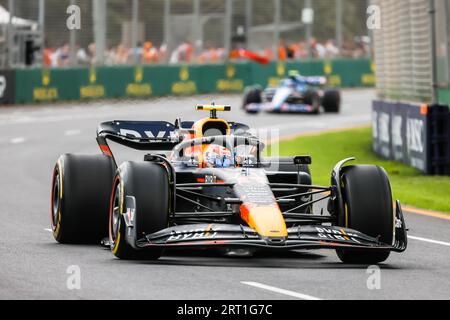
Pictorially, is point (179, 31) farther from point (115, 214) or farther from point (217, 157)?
point (115, 214)

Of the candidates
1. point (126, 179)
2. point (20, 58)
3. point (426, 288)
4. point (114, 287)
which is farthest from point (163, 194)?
point (20, 58)

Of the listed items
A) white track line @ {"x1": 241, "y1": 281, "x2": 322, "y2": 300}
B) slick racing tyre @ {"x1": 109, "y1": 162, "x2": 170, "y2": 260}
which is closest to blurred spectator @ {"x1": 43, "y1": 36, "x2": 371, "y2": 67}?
slick racing tyre @ {"x1": 109, "y1": 162, "x2": 170, "y2": 260}

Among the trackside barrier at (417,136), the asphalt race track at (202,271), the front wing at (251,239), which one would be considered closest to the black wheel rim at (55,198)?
the asphalt race track at (202,271)

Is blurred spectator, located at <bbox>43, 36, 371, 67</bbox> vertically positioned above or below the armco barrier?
above

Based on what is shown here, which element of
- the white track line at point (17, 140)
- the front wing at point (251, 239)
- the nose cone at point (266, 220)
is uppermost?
the white track line at point (17, 140)

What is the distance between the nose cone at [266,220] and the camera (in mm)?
11625

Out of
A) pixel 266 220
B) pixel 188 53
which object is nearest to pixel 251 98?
pixel 188 53

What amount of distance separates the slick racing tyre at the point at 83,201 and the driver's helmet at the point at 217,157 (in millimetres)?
979

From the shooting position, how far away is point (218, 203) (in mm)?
12914

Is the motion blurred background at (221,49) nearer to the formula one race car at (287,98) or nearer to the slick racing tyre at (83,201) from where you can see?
the formula one race car at (287,98)

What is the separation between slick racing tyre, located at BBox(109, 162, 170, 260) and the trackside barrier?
11107 millimetres

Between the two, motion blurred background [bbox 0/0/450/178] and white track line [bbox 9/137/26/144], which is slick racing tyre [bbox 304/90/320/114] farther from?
white track line [bbox 9/137/26/144]

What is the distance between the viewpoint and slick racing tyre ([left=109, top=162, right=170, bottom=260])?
12016 mm

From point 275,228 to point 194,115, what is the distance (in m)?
29.8
